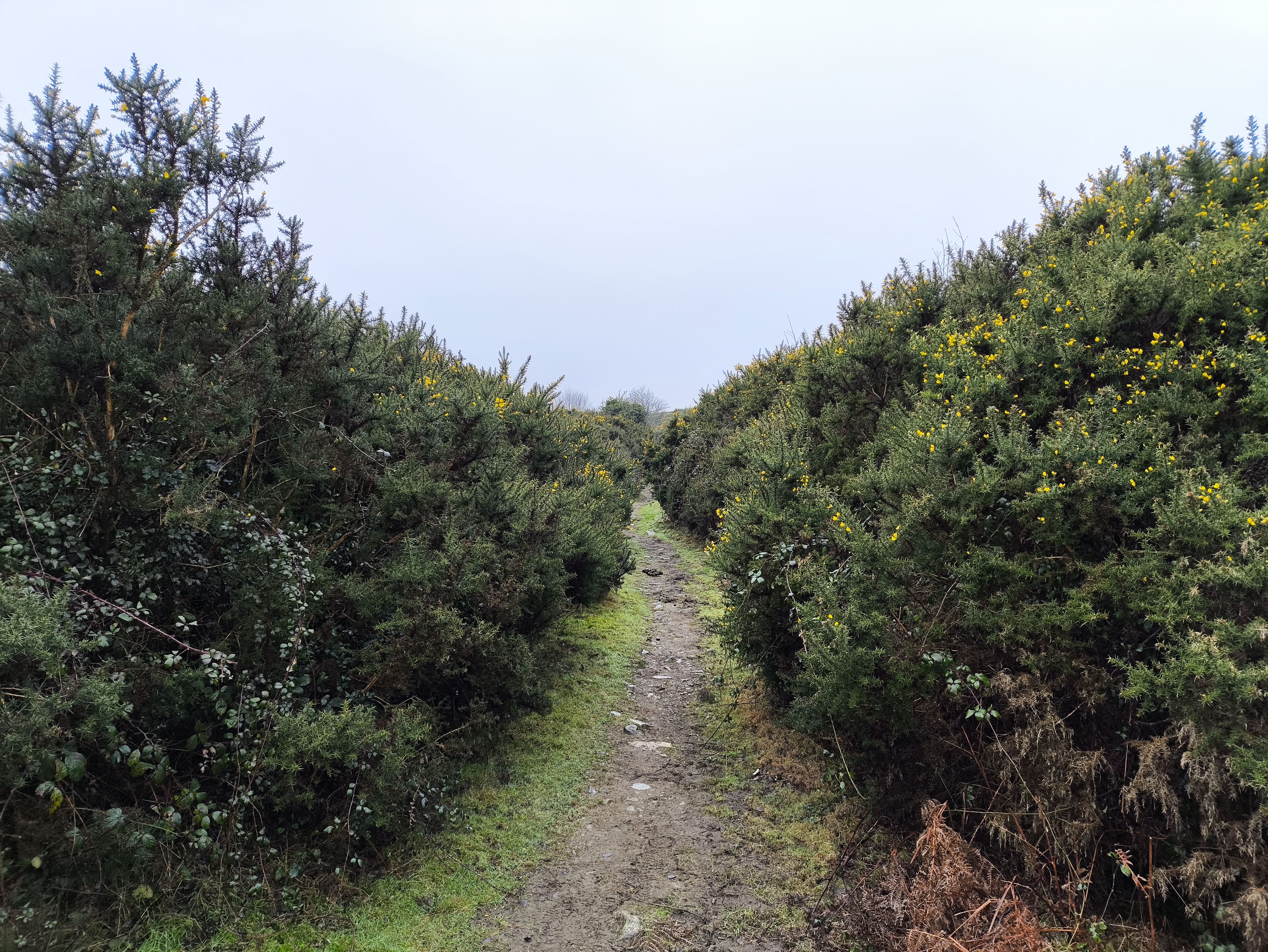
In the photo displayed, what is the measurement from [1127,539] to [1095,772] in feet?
4.85

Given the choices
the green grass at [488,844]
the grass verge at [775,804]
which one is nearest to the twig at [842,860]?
the grass verge at [775,804]

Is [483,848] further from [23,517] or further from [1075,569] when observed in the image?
[1075,569]

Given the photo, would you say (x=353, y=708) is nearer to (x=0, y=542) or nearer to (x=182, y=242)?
(x=0, y=542)

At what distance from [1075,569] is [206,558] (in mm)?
5790

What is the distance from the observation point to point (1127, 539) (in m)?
3.93

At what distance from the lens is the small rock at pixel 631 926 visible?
3.62 metres

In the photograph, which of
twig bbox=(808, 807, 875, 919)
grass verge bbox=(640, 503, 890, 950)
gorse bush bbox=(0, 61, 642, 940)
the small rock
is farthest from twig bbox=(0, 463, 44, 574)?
twig bbox=(808, 807, 875, 919)

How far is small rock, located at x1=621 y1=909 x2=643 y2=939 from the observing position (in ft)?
11.9

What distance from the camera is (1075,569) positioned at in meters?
3.96

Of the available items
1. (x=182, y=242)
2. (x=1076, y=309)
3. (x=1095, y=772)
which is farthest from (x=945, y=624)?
(x=182, y=242)

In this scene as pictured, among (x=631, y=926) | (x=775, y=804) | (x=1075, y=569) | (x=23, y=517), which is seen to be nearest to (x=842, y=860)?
(x=775, y=804)

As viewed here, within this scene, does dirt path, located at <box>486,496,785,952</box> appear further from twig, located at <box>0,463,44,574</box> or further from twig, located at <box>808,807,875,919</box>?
twig, located at <box>0,463,44,574</box>

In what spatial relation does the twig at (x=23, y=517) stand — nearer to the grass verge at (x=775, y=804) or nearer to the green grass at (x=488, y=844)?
the green grass at (x=488, y=844)

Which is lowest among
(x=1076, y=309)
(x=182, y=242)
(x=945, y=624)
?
(x=945, y=624)
